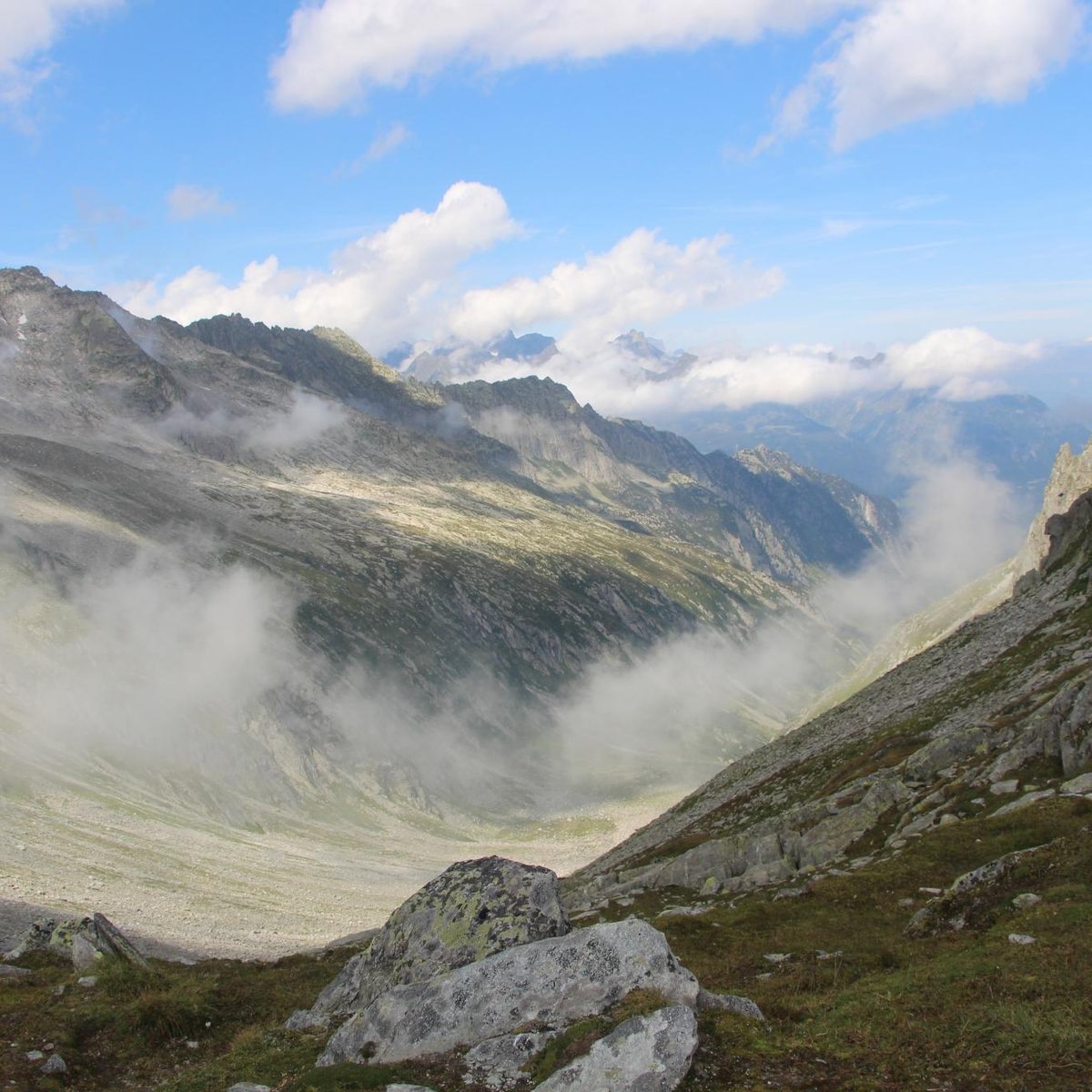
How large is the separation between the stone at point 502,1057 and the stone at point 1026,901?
52.6 feet

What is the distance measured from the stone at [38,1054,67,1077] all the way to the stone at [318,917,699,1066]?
8656 mm

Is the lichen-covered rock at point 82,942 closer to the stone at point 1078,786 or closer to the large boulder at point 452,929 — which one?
the large boulder at point 452,929

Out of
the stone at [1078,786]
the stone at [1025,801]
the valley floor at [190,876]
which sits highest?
the stone at [1078,786]

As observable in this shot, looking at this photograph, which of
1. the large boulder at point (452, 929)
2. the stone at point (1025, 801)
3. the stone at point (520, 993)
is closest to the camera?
the stone at point (520, 993)

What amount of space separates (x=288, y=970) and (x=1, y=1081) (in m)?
23.1

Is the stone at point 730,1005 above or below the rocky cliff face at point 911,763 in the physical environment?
below

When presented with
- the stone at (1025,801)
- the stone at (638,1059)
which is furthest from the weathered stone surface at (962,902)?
the stone at (638,1059)

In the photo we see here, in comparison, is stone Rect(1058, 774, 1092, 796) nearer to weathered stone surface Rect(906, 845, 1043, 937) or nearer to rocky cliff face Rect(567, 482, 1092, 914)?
rocky cliff face Rect(567, 482, 1092, 914)

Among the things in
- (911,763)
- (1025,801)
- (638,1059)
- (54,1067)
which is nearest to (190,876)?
(54,1067)

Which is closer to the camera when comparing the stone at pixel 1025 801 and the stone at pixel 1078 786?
the stone at pixel 1078 786

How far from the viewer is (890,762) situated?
189 feet

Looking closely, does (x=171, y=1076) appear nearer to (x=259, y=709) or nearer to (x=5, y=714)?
(x=5, y=714)

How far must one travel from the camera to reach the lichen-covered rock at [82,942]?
110 ft

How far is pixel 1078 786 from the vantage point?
35.2 m
